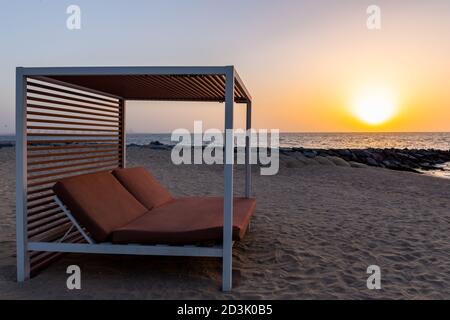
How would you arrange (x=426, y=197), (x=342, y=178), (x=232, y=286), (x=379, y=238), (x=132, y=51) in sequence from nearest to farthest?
(x=232, y=286) → (x=379, y=238) → (x=132, y=51) → (x=426, y=197) → (x=342, y=178)

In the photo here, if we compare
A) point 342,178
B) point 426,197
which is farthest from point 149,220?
point 342,178

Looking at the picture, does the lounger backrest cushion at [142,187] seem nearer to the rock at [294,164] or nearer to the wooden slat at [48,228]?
the wooden slat at [48,228]

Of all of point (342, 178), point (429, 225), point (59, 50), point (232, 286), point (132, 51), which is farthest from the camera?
point (342, 178)

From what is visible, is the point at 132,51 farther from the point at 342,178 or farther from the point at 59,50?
the point at 342,178

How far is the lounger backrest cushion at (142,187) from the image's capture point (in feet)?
15.7

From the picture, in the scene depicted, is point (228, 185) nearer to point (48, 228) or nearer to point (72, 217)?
point (72, 217)

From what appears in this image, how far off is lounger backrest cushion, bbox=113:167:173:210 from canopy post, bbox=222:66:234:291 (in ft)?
6.01

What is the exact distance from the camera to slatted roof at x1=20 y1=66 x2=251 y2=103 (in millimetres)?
3207

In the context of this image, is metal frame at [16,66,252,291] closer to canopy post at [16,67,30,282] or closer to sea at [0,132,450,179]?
canopy post at [16,67,30,282]

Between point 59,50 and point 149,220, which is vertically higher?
point 59,50

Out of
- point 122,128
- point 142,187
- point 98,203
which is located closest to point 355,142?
point 122,128

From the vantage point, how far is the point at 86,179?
3.82m

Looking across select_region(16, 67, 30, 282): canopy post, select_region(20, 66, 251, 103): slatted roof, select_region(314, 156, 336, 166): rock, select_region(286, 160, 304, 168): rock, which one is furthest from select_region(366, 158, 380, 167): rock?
select_region(16, 67, 30, 282): canopy post

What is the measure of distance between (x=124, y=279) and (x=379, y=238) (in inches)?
136
